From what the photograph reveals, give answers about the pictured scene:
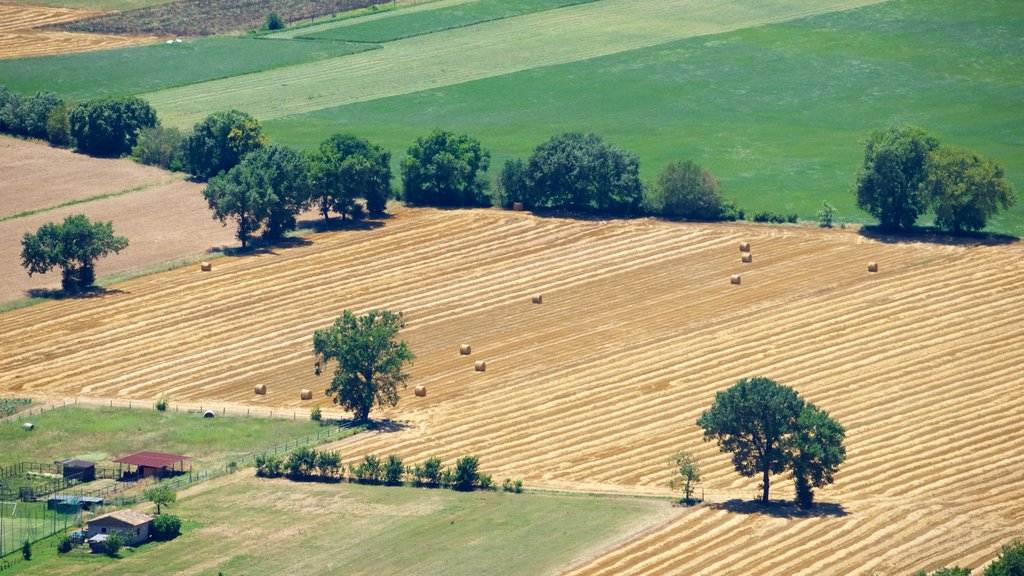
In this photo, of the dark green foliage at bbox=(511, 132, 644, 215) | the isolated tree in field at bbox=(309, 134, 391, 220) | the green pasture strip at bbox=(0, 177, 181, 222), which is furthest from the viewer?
the green pasture strip at bbox=(0, 177, 181, 222)

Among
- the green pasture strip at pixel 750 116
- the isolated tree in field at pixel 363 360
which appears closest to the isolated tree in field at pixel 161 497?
the isolated tree in field at pixel 363 360

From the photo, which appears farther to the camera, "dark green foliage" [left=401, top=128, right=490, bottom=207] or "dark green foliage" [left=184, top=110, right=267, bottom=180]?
"dark green foliage" [left=184, top=110, right=267, bottom=180]

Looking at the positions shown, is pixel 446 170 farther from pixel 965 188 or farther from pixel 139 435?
pixel 139 435

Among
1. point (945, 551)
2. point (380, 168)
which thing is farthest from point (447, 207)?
point (945, 551)

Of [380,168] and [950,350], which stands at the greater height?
[380,168]

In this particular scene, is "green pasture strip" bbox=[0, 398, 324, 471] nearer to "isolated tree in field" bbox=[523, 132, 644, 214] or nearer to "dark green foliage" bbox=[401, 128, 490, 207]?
"dark green foliage" bbox=[401, 128, 490, 207]

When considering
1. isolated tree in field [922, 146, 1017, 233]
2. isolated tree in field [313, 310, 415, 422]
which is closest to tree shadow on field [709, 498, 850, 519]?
isolated tree in field [313, 310, 415, 422]

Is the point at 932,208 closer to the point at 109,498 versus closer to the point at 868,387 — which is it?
the point at 868,387
